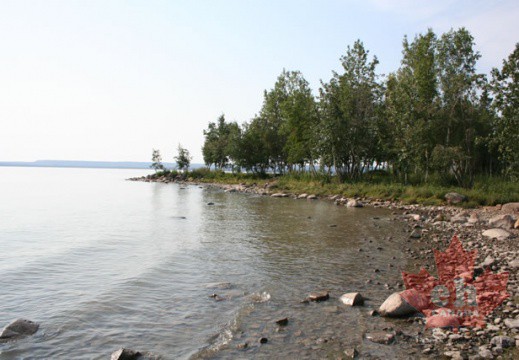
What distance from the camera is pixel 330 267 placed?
13367 mm

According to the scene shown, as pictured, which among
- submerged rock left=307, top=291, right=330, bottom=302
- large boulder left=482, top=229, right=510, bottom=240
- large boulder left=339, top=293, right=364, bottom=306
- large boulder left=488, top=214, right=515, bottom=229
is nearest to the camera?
large boulder left=339, top=293, right=364, bottom=306

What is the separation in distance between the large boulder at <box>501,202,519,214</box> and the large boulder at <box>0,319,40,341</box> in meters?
26.9

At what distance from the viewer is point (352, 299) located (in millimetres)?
9438

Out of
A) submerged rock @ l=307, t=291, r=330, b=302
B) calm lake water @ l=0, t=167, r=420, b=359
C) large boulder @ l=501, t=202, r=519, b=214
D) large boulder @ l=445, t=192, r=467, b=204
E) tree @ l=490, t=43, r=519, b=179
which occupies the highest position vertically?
tree @ l=490, t=43, r=519, b=179

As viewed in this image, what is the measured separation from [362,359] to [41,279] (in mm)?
10630

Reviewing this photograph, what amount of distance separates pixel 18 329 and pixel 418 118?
3669cm

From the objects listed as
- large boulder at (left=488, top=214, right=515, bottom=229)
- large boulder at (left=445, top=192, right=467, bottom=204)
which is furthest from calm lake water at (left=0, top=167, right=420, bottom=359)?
large boulder at (left=445, top=192, right=467, bottom=204)

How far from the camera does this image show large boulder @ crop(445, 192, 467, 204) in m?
30.0

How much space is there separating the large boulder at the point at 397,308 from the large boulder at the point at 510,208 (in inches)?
810

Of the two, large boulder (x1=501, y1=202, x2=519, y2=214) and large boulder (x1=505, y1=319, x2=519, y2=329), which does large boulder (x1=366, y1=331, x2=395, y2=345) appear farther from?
large boulder (x1=501, y1=202, x2=519, y2=214)

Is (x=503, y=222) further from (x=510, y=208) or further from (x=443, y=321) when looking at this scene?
(x=443, y=321)

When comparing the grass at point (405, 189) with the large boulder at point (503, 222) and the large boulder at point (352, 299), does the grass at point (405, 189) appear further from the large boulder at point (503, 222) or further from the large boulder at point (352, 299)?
the large boulder at point (352, 299)

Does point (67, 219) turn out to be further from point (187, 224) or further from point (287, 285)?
point (287, 285)

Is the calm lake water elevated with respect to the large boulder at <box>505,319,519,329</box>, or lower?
lower
